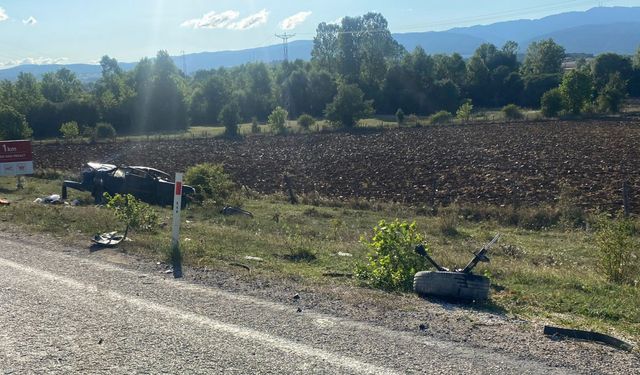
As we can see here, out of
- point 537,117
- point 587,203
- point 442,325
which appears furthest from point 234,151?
point 442,325

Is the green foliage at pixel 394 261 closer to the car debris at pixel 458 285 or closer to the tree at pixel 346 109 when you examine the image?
the car debris at pixel 458 285

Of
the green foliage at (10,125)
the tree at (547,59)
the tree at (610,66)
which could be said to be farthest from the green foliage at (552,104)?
the green foliage at (10,125)

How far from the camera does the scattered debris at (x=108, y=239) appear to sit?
1094 centimetres

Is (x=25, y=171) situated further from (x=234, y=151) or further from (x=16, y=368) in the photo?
(x=234, y=151)

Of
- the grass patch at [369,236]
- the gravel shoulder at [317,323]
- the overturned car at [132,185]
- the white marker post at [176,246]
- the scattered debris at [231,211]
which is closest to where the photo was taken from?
the gravel shoulder at [317,323]

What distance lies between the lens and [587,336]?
6207mm

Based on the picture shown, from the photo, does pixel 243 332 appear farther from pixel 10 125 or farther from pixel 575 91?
pixel 575 91

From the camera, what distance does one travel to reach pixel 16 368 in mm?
5402

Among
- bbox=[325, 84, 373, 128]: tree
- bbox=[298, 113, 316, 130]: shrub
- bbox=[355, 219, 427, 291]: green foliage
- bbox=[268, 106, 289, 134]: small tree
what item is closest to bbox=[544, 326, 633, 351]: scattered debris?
bbox=[355, 219, 427, 291]: green foliage

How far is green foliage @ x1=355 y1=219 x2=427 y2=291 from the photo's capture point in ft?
28.1

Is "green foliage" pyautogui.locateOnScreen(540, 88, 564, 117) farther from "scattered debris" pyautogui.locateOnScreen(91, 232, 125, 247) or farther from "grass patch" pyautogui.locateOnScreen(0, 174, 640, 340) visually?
"scattered debris" pyautogui.locateOnScreen(91, 232, 125, 247)

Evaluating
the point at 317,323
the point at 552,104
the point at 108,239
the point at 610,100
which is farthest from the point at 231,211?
the point at 610,100

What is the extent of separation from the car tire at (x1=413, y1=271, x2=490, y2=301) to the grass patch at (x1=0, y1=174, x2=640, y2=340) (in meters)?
0.26

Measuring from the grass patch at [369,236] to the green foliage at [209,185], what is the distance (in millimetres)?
1121
